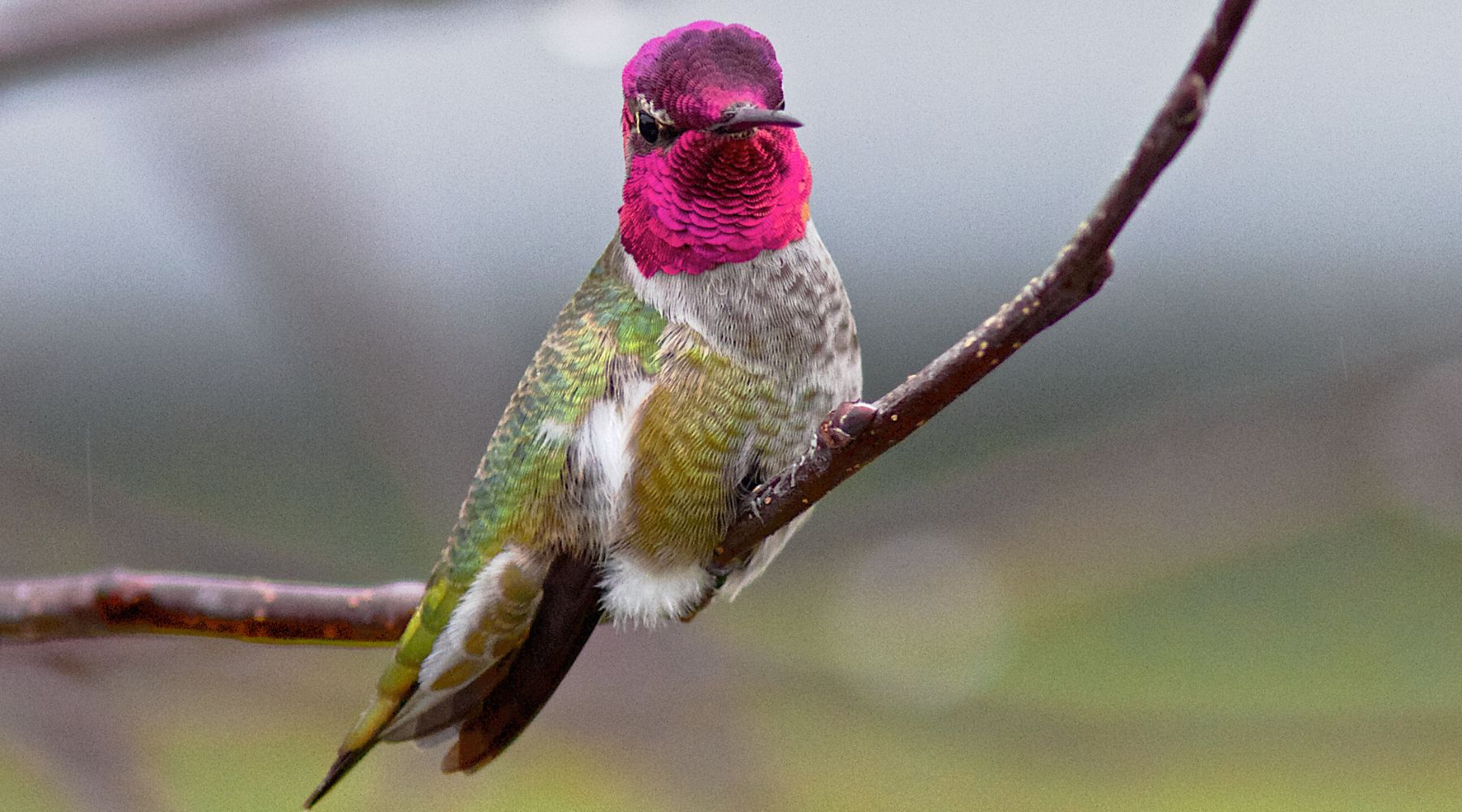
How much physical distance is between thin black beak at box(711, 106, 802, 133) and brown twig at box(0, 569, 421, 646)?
534mm

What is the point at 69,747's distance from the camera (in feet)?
3.86

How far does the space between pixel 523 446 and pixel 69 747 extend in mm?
633

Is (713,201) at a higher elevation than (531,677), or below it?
higher

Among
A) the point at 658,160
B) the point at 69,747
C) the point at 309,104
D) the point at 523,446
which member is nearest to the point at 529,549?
the point at 523,446

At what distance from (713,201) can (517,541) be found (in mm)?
291

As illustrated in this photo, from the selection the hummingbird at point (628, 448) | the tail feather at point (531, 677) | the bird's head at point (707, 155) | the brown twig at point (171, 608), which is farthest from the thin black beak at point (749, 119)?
the brown twig at point (171, 608)

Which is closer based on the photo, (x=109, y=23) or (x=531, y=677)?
(x=531, y=677)

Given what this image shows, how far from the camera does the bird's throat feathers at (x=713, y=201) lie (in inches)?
29.5

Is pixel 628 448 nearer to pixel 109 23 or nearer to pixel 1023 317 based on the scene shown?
pixel 1023 317

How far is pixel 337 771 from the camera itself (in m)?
0.78

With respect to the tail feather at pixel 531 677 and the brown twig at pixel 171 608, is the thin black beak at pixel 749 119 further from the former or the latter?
the brown twig at pixel 171 608

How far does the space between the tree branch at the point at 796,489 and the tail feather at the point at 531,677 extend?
12 centimetres

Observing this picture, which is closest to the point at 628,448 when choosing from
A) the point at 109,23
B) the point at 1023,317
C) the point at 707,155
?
the point at 707,155

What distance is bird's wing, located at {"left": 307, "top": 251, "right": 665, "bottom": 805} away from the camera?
85 centimetres
